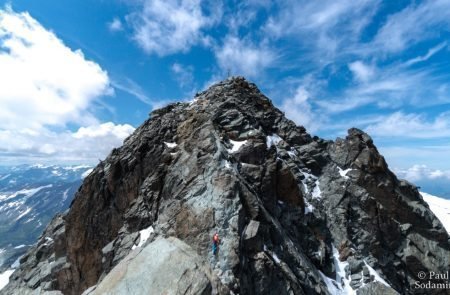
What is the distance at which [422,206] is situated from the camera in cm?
5653

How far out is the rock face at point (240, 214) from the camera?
2953 cm

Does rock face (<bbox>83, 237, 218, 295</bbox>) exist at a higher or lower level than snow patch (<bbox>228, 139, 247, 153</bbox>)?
lower

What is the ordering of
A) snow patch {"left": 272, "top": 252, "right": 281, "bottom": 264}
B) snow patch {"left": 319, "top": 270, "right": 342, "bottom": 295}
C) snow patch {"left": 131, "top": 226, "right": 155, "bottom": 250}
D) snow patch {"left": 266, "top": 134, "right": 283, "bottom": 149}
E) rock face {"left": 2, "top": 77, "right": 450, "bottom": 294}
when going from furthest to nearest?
snow patch {"left": 266, "top": 134, "right": 283, "bottom": 149} < snow patch {"left": 319, "top": 270, "right": 342, "bottom": 295} < snow patch {"left": 131, "top": 226, "right": 155, "bottom": 250} < snow patch {"left": 272, "top": 252, "right": 281, "bottom": 264} < rock face {"left": 2, "top": 77, "right": 450, "bottom": 294}

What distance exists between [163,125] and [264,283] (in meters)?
28.7

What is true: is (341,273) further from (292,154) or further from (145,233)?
(145,233)

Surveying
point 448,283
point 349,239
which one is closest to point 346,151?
point 349,239

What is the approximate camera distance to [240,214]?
31766mm

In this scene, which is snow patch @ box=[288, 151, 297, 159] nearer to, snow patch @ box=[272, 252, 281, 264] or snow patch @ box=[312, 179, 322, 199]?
snow patch @ box=[312, 179, 322, 199]

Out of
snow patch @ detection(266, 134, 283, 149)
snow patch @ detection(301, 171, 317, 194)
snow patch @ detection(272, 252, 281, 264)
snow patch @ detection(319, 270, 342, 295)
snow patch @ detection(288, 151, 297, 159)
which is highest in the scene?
snow patch @ detection(266, 134, 283, 149)

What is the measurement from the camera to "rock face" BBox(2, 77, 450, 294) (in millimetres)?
29531

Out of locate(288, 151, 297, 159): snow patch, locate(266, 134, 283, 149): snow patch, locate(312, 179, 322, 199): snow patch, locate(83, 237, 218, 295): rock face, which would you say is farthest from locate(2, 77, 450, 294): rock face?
locate(312, 179, 322, 199): snow patch

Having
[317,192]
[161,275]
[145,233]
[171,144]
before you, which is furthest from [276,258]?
[317,192]

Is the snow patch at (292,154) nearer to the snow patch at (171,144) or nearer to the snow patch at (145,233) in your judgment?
the snow patch at (171,144)

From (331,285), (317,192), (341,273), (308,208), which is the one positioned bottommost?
(331,285)
